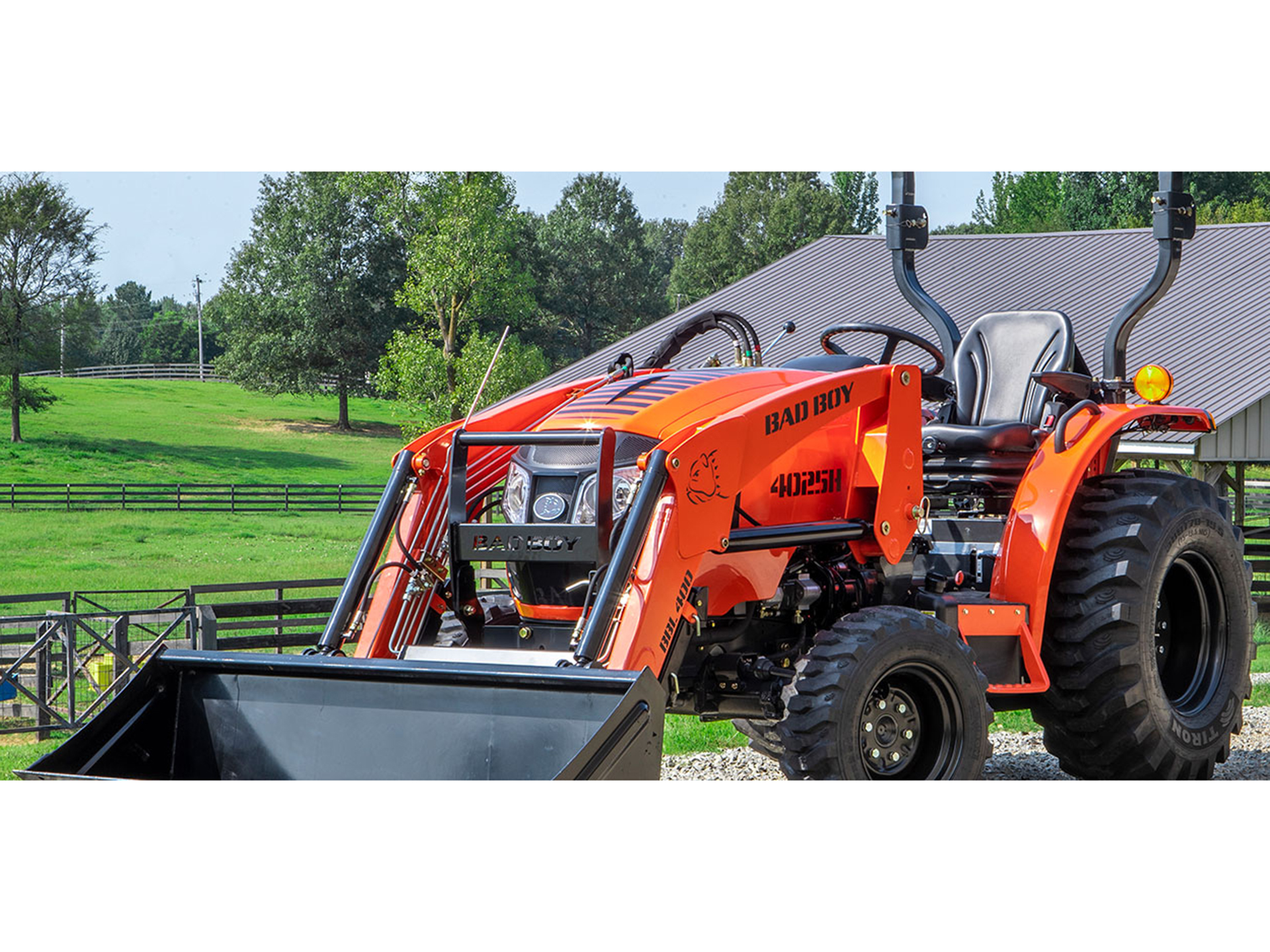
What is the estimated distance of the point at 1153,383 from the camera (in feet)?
17.0

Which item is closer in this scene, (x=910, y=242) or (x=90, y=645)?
(x=910, y=242)

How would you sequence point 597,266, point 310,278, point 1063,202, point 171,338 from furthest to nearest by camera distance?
point 1063,202 → point 597,266 → point 171,338 → point 310,278

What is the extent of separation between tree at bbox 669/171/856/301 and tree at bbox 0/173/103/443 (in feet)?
36.7

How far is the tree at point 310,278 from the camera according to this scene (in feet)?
64.6

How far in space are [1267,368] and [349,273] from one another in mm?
12111

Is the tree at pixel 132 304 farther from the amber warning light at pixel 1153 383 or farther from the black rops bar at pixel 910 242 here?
the amber warning light at pixel 1153 383

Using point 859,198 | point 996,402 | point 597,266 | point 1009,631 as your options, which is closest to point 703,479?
point 1009,631

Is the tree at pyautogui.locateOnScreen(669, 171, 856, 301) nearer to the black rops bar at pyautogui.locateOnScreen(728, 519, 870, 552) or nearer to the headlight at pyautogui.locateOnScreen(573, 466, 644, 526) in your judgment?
the black rops bar at pyautogui.locateOnScreen(728, 519, 870, 552)

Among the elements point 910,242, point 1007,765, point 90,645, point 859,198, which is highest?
point 859,198

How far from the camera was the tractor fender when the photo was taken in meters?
5.02

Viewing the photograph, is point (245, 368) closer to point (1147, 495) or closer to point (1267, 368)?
point (1267, 368)

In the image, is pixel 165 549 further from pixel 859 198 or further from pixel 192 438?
pixel 859 198

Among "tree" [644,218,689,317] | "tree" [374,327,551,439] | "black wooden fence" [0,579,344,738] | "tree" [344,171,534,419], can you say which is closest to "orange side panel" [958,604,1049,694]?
"black wooden fence" [0,579,344,738]

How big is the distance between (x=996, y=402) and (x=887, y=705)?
210 centimetres
